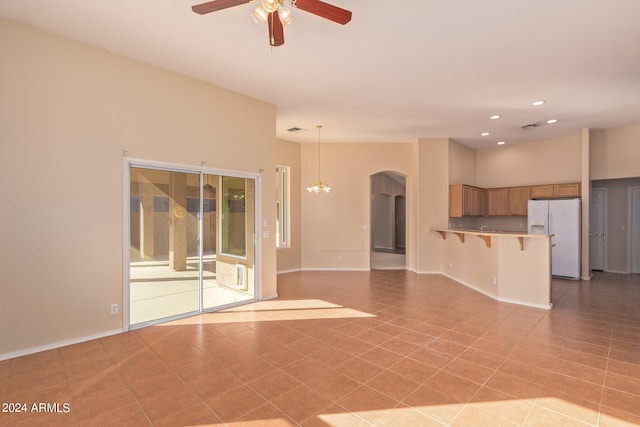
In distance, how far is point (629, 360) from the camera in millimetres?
3111

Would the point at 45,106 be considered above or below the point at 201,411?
above

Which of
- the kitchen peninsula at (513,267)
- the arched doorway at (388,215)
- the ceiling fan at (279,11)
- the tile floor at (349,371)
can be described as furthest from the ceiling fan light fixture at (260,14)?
the arched doorway at (388,215)

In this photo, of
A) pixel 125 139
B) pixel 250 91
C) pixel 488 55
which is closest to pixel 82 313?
pixel 125 139

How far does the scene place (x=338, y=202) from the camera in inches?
324

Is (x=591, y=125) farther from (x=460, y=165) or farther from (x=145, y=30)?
(x=145, y=30)

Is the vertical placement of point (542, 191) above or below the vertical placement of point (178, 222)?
above

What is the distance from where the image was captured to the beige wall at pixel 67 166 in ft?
10.3

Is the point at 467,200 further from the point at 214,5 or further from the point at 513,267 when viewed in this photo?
the point at 214,5

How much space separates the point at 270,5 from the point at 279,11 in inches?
5.7

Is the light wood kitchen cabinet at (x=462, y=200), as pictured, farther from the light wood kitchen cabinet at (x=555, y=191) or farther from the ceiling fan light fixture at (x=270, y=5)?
the ceiling fan light fixture at (x=270, y=5)

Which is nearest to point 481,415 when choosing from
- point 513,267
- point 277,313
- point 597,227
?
point 277,313

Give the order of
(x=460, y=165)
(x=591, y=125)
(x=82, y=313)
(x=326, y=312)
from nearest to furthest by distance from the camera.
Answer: (x=82, y=313) < (x=326, y=312) < (x=591, y=125) < (x=460, y=165)

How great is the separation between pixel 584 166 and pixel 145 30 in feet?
27.9

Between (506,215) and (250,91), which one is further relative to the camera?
(506,215)
